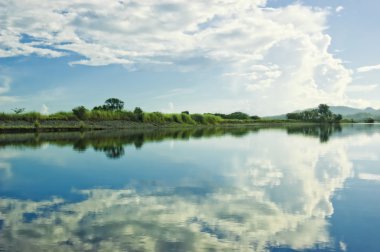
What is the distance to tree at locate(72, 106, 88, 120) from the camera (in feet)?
240

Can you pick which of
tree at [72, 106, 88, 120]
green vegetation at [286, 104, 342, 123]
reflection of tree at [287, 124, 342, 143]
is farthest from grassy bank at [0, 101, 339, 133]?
green vegetation at [286, 104, 342, 123]

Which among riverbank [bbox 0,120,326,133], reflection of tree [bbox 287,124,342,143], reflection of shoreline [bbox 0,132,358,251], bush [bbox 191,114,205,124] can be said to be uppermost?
bush [bbox 191,114,205,124]

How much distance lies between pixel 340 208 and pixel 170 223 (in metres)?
4.97

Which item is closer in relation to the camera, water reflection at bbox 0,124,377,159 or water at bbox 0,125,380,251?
water at bbox 0,125,380,251

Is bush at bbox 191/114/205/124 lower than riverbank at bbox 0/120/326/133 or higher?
higher

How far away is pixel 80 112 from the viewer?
241ft

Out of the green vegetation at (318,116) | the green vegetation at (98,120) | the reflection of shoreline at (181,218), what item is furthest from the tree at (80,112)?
the green vegetation at (318,116)

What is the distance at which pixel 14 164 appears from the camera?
19.4 metres

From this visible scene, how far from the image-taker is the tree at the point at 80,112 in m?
73.1

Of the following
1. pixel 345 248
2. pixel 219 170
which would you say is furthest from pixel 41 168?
pixel 345 248

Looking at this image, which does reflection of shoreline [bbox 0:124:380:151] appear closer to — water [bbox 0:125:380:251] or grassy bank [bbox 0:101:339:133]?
grassy bank [bbox 0:101:339:133]

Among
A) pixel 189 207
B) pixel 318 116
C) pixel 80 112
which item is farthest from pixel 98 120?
pixel 318 116

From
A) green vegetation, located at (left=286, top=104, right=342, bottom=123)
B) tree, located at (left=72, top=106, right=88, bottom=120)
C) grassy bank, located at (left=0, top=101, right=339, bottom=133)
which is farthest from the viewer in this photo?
green vegetation, located at (left=286, top=104, right=342, bottom=123)

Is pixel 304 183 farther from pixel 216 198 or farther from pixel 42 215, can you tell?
pixel 42 215
